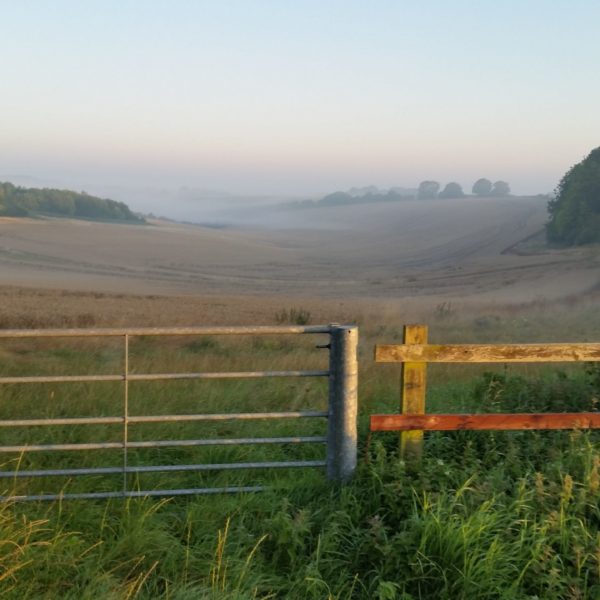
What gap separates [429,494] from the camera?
4465 millimetres

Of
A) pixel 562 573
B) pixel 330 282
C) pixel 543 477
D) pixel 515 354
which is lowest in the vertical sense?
pixel 330 282

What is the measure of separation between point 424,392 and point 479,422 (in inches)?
16.6

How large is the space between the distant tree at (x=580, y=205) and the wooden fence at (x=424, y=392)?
59780 mm

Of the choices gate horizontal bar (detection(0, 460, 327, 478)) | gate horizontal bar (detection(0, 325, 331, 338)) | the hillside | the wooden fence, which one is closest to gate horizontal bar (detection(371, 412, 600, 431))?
the wooden fence

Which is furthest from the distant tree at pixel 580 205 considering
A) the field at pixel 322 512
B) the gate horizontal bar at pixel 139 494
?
the gate horizontal bar at pixel 139 494

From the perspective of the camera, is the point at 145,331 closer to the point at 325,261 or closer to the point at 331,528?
the point at 331,528

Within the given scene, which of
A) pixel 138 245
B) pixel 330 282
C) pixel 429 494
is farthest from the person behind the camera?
pixel 138 245

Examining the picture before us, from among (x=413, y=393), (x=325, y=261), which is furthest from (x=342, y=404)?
(x=325, y=261)

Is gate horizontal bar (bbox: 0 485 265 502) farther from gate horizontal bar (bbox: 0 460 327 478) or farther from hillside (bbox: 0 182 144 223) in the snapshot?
hillside (bbox: 0 182 144 223)

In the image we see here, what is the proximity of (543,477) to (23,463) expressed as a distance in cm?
353

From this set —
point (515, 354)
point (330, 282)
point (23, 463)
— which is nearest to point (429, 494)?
point (515, 354)

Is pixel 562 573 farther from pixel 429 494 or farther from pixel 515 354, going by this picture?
pixel 515 354

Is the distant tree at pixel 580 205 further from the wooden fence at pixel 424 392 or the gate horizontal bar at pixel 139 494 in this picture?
the gate horizontal bar at pixel 139 494

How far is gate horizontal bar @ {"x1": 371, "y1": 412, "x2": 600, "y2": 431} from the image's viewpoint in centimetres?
494
